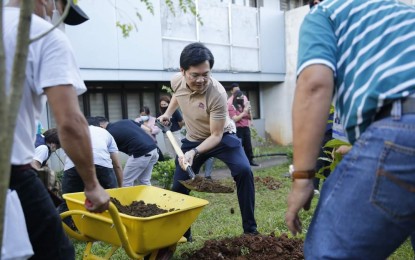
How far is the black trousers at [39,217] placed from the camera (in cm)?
193

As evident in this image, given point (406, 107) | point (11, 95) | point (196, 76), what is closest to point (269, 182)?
point (196, 76)

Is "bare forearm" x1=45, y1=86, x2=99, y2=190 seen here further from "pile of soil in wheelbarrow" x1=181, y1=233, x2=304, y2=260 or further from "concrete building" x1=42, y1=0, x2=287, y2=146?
"concrete building" x1=42, y1=0, x2=287, y2=146

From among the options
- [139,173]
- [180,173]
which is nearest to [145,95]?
[139,173]

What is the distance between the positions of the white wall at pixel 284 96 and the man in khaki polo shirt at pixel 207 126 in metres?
11.5

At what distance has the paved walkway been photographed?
9457 mm

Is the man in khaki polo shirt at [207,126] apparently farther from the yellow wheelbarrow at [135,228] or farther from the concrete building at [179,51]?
the concrete building at [179,51]

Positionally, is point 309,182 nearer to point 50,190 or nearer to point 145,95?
point 50,190

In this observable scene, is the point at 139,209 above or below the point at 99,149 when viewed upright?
below

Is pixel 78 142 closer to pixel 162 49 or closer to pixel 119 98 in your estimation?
pixel 162 49

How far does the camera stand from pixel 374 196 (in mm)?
1533

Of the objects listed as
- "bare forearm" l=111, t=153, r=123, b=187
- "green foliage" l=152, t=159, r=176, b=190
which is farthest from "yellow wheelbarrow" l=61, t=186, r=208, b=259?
"green foliage" l=152, t=159, r=176, b=190

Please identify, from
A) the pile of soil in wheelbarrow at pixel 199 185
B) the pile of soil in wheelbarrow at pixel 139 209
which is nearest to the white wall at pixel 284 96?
the pile of soil in wheelbarrow at pixel 199 185

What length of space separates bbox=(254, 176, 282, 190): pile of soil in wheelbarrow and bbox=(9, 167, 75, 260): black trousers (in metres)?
5.89

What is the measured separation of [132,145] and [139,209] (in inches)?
103
